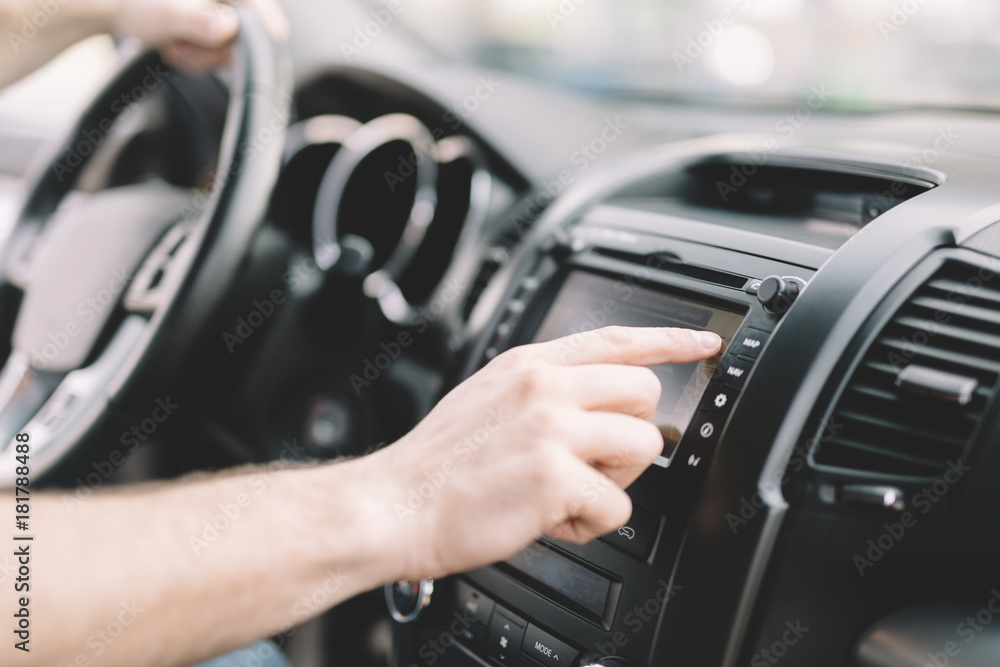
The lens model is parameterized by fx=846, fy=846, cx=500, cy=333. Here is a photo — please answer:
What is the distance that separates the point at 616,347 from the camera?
28.4 inches

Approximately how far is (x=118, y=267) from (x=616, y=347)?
87 cm

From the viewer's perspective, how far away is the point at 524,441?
0.65 m

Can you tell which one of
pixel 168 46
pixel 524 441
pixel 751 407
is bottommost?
pixel 524 441

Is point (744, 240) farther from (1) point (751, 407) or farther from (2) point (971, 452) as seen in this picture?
(2) point (971, 452)

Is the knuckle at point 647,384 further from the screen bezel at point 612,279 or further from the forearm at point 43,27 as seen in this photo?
the forearm at point 43,27

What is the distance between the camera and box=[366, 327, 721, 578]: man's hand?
643mm

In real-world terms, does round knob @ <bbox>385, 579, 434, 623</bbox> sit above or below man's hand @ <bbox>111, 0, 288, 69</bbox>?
below

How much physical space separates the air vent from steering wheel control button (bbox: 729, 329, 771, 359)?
91mm

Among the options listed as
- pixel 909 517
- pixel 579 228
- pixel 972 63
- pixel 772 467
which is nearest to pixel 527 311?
pixel 579 228

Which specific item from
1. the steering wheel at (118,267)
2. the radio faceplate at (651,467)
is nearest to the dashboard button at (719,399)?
the radio faceplate at (651,467)

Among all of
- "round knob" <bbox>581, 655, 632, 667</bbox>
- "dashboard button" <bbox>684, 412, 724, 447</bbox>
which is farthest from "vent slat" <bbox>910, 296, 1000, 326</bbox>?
"round knob" <bbox>581, 655, 632, 667</bbox>

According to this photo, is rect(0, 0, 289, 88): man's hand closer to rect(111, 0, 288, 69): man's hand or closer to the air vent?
rect(111, 0, 288, 69): man's hand

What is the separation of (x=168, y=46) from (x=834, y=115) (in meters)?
1.14

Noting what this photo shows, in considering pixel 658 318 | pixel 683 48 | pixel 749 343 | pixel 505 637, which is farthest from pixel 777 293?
pixel 683 48
